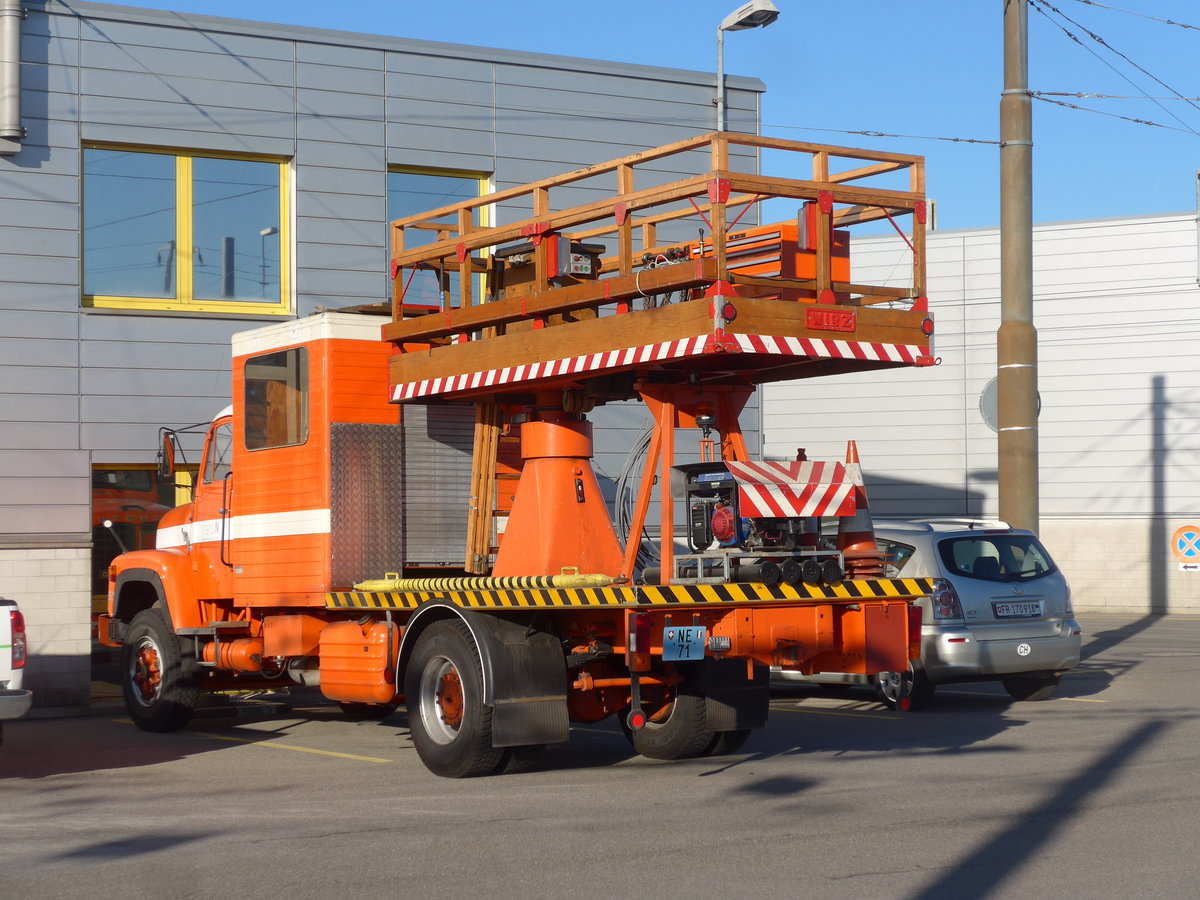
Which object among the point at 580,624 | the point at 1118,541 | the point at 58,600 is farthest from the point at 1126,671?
the point at 1118,541

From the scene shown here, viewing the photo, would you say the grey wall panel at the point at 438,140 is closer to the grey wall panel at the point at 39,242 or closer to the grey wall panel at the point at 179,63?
the grey wall panel at the point at 179,63

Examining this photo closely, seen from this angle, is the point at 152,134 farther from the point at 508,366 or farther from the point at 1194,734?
the point at 1194,734

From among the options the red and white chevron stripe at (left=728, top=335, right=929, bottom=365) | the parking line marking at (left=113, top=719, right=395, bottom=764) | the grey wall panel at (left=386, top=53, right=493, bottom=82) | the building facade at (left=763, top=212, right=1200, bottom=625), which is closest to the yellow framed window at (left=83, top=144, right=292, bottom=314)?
the grey wall panel at (left=386, top=53, right=493, bottom=82)

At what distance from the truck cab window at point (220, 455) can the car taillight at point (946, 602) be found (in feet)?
19.9

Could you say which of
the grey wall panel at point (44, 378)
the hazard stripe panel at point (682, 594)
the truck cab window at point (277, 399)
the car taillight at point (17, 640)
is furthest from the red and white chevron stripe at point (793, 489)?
the grey wall panel at point (44, 378)

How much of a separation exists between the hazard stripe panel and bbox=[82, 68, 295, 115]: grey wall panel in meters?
8.37

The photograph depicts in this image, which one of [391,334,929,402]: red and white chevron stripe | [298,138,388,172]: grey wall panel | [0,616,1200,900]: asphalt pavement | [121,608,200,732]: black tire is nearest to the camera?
[0,616,1200,900]: asphalt pavement

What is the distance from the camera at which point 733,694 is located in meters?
10.9

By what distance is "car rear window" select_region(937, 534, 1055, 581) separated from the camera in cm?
1388

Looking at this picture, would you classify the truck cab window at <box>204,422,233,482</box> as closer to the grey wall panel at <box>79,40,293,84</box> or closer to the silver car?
the grey wall panel at <box>79,40,293,84</box>

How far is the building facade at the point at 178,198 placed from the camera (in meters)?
15.8

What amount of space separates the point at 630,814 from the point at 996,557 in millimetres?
6495

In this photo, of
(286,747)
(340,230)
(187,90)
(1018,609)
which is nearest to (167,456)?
(286,747)

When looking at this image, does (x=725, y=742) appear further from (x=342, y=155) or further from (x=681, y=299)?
(x=342, y=155)
